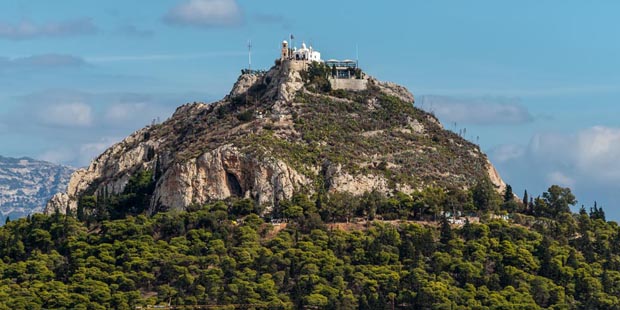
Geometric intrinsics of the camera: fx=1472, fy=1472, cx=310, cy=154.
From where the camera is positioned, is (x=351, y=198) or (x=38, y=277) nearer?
(x=38, y=277)

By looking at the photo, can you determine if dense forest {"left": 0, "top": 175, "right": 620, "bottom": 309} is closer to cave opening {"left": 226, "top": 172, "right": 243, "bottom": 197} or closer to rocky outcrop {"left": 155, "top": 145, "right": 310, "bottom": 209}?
rocky outcrop {"left": 155, "top": 145, "right": 310, "bottom": 209}

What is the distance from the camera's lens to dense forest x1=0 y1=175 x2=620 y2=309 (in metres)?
154

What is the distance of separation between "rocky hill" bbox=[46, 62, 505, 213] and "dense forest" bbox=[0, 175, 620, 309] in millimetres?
3334

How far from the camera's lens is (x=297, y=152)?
179 meters

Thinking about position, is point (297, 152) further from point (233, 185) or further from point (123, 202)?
point (123, 202)

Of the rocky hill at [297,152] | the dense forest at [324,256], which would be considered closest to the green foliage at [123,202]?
the dense forest at [324,256]

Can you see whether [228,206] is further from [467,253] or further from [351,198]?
[467,253]

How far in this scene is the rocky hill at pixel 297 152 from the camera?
573ft

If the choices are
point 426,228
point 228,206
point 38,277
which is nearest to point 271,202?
point 228,206

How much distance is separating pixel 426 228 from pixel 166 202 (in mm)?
31619

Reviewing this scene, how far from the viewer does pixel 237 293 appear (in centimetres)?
15325

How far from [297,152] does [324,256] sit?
20936 millimetres

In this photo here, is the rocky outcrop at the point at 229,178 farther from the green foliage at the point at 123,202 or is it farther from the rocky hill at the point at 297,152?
the green foliage at the point at 123,202

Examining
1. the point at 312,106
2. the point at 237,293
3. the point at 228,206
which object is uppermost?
the point at 312,106
